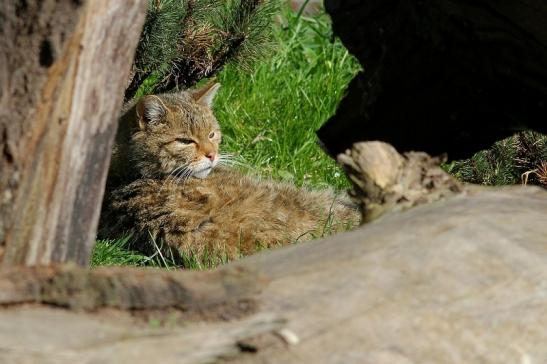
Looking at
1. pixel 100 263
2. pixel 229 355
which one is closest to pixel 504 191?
pixel 229 355

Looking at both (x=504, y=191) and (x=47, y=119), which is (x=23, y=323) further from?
(x=504, y=191)

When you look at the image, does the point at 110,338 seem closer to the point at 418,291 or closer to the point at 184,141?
the point at 418,291

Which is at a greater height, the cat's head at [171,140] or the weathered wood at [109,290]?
the weathered wood at [109,290]

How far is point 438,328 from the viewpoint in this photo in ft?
7.80

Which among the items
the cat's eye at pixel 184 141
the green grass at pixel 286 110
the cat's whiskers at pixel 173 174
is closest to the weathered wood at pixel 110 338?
the cat's whiskers at pixel 173 174

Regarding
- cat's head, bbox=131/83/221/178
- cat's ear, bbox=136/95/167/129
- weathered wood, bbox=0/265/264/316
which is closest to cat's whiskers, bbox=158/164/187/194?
cat's head, bbox=131/83/221/178

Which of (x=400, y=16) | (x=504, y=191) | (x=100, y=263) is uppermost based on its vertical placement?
(x=400, y=16)

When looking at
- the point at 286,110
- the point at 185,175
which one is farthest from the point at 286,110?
the point at 185,175

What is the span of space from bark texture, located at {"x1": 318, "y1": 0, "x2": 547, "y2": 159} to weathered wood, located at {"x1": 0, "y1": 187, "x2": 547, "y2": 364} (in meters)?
0.60

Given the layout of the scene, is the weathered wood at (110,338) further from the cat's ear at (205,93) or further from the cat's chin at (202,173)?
the cat's ear at (205,93)

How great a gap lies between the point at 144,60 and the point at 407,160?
2478mm

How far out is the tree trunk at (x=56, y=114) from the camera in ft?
7.61

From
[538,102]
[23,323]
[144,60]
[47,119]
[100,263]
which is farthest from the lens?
[144,60]

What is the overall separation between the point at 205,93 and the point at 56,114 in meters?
3.15
